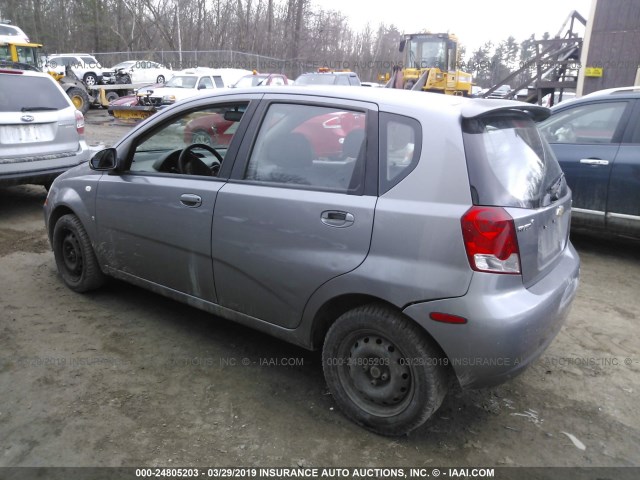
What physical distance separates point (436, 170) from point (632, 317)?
106 inches

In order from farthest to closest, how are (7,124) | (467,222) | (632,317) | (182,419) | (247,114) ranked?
(7,124)
(632,317)
(247,114)
(182,419)
(467,222)

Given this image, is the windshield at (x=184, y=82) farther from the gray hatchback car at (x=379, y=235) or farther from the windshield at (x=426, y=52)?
the gray hatchback car at (x=379, y=235)

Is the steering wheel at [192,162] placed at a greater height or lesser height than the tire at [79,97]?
lesser

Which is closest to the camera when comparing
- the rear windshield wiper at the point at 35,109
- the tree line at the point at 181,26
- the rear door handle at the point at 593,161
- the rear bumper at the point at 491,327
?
the rear bumper at the point at 491,327

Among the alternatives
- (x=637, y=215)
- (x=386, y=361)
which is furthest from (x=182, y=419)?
(x=637, y=215)

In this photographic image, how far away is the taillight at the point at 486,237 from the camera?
7.29 feet

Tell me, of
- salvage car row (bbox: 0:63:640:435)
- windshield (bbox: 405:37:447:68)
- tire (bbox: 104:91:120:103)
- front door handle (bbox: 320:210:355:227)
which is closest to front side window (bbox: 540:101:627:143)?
salvage car row (bbox: 0:63:640:435)

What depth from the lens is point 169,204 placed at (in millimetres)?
3273

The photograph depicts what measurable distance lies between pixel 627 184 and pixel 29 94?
6.75m

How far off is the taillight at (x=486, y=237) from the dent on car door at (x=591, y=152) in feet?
11.4

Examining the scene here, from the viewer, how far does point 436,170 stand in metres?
2.34

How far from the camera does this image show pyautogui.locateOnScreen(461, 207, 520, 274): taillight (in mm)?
2223

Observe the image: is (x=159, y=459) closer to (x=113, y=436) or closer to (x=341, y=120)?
(x=113, y=436)

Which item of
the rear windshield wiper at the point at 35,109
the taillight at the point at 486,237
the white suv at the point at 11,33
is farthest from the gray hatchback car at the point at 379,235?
the white suv at the point at 11,33
